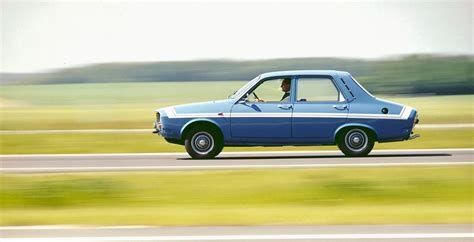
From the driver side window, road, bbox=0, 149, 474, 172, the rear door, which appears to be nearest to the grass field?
the driver side window

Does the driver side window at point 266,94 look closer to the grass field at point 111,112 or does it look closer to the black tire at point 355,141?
the grass field at point 111,112

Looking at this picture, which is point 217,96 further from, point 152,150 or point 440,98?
point 440,98

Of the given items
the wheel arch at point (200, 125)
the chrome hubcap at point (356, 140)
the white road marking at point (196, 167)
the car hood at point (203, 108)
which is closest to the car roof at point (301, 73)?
the car hood at point (203, 108)

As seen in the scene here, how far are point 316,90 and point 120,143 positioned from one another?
7322 mm

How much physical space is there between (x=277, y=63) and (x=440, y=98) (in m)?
6.40

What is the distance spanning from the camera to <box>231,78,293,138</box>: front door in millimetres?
15797

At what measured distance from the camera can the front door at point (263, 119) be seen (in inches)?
622

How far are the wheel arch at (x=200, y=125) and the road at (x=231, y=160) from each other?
20.2 inches

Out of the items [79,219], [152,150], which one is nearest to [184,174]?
[79,219]

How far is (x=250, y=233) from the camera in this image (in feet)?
28.6

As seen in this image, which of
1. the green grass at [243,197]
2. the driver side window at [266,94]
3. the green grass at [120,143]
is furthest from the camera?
the green grass at [120,143]

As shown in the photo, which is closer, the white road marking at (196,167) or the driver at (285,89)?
the white road marking at (196,167)

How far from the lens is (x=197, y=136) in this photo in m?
16.0

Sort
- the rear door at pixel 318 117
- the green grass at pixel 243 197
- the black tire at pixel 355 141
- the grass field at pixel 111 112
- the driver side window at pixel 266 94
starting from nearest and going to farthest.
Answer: the green grass at pixel 243 197
the rear door at pixel 318 117
the black tire at pixel 355 141
the driver side window at pixel 266 94
the grass field at pixel 111 112
